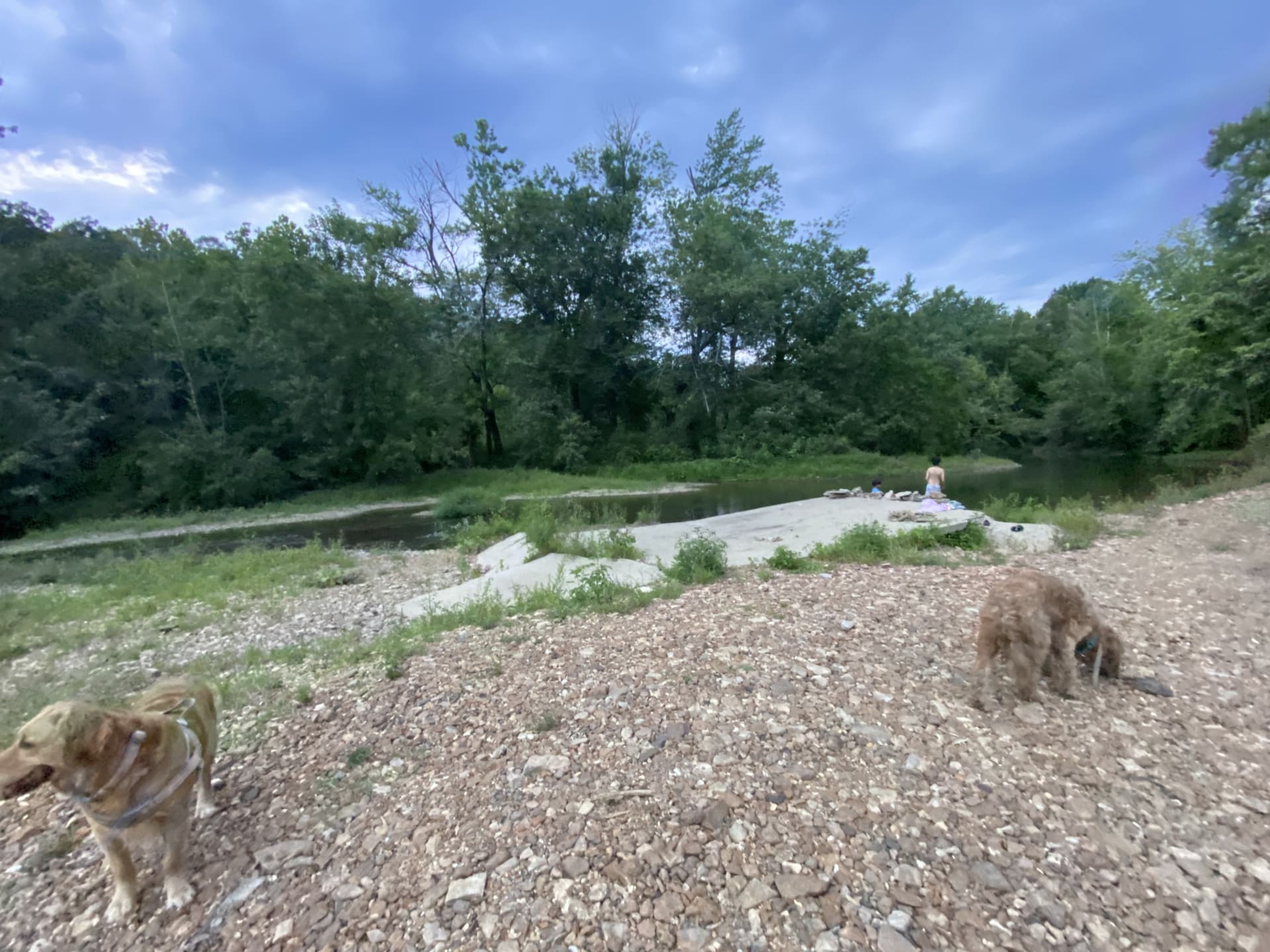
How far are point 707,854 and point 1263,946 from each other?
6.19ft

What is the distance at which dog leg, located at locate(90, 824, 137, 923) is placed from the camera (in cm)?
240

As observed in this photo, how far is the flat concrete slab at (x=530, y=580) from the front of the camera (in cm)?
757

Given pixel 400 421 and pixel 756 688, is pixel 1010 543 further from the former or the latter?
pixel 400 421

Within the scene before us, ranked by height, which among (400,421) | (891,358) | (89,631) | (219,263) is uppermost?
(219,263)

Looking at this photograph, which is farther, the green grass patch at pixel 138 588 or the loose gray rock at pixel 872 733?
the green grass patch at pixel 138 588

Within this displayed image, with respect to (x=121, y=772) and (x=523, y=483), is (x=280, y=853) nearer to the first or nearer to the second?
(x=121, y=772)

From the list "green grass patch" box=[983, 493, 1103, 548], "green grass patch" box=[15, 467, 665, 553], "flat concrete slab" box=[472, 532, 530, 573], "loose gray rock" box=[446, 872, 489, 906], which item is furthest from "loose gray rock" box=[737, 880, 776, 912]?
"green grass patch" box=[15, 467, 665, 553]

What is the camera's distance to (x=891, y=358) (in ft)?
125

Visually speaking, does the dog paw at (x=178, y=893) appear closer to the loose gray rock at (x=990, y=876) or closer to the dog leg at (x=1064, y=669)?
the loose gray rock at (x=990, y=876)

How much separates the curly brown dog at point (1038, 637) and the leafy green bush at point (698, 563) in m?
3.86

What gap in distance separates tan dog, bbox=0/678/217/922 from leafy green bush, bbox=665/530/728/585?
17.9 feet

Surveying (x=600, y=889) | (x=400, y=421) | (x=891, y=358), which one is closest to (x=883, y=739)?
(x=600, y=889)

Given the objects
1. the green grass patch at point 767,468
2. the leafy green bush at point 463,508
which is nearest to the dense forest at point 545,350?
the green grass patch at point 767,468

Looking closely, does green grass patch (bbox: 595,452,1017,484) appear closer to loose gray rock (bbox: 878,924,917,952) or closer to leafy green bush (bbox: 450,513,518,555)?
leafy green bush (bbox: 450,513,518,555)
